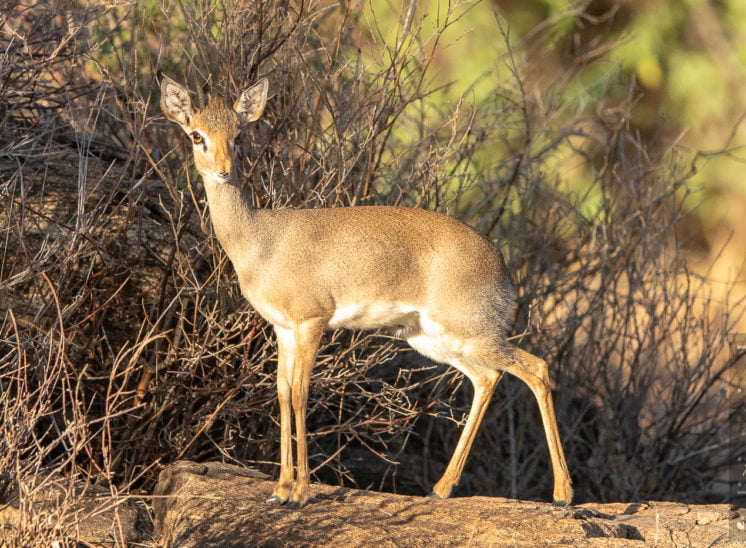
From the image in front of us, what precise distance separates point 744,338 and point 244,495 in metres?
5.47

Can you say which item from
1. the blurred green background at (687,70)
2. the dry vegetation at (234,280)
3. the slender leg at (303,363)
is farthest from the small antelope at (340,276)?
the blurred green background at (687,70)

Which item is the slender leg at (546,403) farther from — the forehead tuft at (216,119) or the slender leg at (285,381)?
the forehead tuft at (216,119)

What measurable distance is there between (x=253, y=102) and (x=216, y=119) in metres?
0.29

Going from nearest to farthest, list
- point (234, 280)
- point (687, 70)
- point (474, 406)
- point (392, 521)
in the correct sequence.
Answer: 1. point (392, 521)
2. point (474, 406)
3. point (234, 280)
4. point (687, 70)

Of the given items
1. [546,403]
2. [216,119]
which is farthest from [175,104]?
[546,403]

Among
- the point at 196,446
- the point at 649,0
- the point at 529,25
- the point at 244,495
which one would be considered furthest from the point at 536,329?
the point at 649,0

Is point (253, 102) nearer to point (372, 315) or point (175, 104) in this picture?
point (175, 104)

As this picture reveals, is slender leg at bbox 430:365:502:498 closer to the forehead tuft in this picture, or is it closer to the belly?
the belly

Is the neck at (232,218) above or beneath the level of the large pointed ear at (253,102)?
beneath

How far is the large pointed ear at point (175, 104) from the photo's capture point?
5.45 metres

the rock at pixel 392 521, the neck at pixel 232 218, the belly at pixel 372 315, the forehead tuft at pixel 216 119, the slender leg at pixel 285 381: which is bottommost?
the rock at pixel 392 521

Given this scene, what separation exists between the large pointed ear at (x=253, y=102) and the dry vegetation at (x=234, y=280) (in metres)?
0.50

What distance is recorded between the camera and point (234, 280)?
21.0 ft

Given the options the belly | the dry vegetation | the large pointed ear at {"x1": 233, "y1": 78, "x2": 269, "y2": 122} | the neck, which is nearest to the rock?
the dry vegetation
